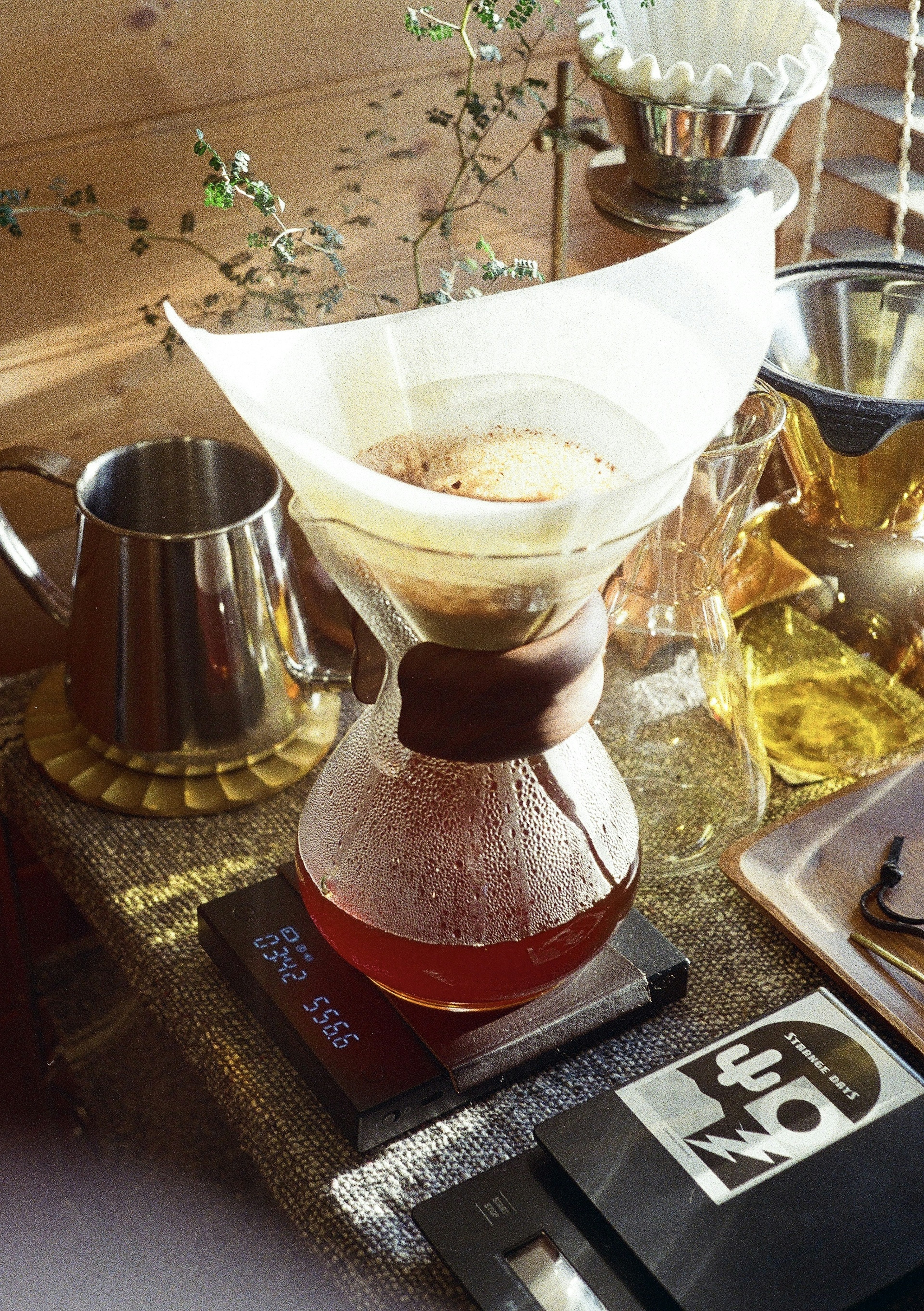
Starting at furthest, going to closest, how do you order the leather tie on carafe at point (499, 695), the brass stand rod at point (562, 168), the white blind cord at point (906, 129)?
the white blind cord at point (906, 129)
the brass stand rod at point (562, 168)
the leather tie on carafe at point (499, 695)

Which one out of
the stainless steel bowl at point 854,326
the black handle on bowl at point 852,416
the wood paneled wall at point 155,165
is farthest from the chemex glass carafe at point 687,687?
the wood paneled wall at point 155,165

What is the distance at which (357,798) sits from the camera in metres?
0.63

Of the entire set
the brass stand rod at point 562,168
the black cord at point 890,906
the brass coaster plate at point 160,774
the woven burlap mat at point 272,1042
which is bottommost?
the woven burlap mat at point 272,1042

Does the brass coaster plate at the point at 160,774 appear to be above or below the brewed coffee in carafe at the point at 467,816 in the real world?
below

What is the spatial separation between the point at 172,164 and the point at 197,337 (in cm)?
56

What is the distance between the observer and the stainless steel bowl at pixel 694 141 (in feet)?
2.77

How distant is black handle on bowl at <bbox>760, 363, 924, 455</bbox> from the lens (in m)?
0.73

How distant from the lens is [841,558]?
839 mm

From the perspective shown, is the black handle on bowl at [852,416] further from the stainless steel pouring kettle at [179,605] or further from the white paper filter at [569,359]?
the stainless steel pouring kettle at [179,605]

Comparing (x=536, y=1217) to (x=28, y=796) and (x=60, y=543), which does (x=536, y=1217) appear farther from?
(x=60, y=543)

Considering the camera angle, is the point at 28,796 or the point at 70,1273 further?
the point at 70,1273

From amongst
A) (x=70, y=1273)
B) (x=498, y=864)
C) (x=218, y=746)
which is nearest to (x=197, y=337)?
(x=498, y=864)

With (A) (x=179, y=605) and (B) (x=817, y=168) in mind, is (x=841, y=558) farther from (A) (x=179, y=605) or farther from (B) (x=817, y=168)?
(B) (x=817, y=168)

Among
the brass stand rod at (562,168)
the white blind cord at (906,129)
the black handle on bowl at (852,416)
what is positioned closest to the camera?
the black handle on bowl at (852,416)
